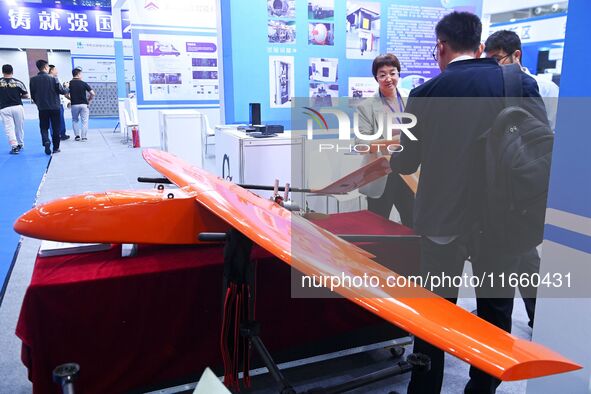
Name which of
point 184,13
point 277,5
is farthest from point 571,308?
point 184,13

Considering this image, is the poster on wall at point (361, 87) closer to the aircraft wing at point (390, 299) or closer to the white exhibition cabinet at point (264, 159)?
the white exhibition cabinet at point (264, 159)

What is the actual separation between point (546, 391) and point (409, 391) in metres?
0.58

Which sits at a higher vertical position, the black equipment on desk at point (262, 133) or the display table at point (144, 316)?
the black equipment on desk at point (262, 133)

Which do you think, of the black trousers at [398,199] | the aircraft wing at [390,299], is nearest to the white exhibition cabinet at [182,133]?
the black trousers at [398,199]

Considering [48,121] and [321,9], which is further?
[48,121]

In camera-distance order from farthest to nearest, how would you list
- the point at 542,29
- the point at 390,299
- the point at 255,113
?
1. the point at 542,29
2. the point at 255,113
3. the point at 390,299

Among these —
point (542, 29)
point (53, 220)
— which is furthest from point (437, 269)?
point (542, 29)

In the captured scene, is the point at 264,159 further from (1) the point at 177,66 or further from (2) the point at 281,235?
(1) the point at 177,66

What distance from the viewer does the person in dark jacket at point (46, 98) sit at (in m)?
8.80

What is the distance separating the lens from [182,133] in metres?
7.12

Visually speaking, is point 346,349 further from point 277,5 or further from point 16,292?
point 277,5

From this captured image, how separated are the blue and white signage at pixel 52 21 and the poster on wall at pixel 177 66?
8.95m

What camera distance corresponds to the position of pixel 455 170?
5.82ft

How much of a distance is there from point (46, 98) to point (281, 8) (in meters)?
6.17
